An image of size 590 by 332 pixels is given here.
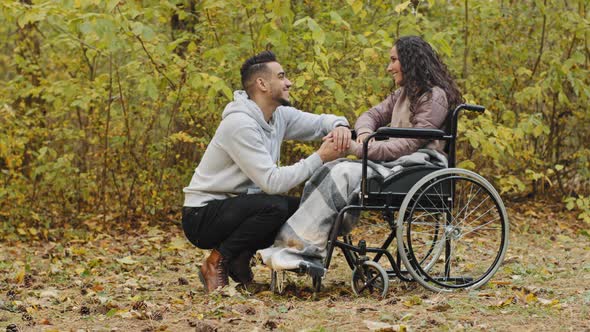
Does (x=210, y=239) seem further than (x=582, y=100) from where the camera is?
No

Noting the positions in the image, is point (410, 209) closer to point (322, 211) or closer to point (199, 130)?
point (322, 211)

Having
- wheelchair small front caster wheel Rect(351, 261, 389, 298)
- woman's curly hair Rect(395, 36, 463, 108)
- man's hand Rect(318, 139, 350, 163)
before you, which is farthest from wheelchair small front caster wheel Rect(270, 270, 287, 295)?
woman's curly hair Rect(395, 36, 463, 108)

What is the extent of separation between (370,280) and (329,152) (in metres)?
0.67

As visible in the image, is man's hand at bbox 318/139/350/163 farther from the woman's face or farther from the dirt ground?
the dirt ground

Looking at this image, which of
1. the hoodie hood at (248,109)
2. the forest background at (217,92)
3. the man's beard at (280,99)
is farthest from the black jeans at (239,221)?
the forest background at (217,92)

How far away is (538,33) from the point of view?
8.00m

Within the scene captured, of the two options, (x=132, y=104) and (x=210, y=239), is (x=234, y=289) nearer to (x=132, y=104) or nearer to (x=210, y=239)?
(x=210, y=239)

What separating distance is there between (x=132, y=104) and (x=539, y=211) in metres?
3.91

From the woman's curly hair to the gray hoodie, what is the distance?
517mm

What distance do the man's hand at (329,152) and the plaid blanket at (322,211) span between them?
68 mm

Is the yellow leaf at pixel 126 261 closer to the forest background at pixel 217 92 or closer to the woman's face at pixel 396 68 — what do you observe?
the forest background at pixel 217 92

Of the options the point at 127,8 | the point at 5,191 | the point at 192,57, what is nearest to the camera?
the point at 127,8

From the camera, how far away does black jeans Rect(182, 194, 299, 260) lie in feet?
14.6

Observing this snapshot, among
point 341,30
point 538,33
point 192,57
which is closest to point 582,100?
point 538,33
